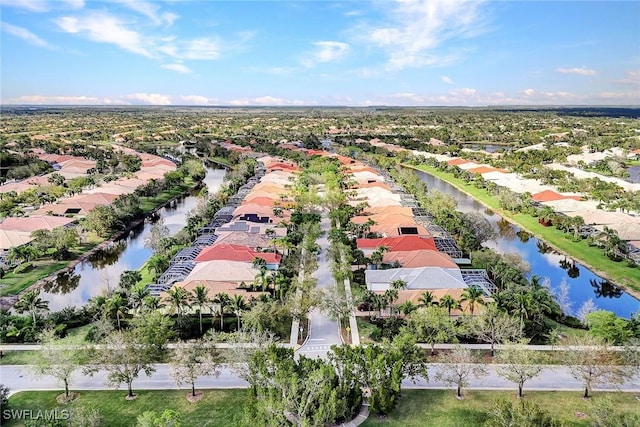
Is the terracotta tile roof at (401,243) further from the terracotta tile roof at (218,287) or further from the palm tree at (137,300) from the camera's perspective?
the palm tree at (137,300)

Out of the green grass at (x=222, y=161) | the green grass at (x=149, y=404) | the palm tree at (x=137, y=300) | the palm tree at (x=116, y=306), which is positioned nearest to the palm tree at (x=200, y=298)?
the palm tree at (x=137, y=300)

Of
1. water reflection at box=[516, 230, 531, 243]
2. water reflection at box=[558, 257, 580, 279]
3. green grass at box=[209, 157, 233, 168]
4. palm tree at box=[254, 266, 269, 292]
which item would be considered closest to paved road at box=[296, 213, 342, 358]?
palm tree at box=[254, 266, 269, 292]

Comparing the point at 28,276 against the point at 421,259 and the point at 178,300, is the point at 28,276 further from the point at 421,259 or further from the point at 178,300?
the point at 421,259

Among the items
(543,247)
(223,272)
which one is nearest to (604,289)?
(543,247)

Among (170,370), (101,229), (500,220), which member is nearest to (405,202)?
(500,220)

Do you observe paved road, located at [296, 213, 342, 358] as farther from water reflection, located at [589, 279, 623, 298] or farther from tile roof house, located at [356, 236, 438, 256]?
water reflection, located at [589, 279, 623, 298]

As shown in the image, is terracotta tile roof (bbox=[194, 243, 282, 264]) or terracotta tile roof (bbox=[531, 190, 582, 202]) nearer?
terracotta tile roof (bbox=[194, 243, 282, 264])
